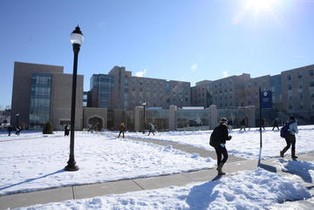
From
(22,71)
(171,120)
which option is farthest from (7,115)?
(171,120)

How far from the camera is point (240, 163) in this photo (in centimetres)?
977

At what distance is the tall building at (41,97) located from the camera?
68.1 m

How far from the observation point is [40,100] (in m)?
68.8

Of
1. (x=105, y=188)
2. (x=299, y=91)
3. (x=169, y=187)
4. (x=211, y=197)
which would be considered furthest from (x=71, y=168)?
(x=299, y=91)

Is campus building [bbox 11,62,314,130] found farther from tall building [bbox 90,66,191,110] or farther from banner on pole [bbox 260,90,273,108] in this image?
banner on pole [bbox 260,90,273,108]

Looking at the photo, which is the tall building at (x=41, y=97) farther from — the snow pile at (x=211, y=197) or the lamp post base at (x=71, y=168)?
the snow pile at (x=211, y=197)

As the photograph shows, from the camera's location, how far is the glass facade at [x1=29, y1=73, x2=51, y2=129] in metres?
68.1

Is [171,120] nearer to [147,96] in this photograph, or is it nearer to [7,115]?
[147,96]

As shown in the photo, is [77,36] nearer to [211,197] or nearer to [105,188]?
[105,188]

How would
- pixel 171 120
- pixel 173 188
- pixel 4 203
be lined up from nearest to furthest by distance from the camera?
pixel 4 203 < pixel 173 188 < pixel 171 120

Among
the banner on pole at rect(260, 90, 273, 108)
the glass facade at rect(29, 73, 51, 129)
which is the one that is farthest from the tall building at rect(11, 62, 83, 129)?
the banner on pole at rect(260, 90, 273, 108)

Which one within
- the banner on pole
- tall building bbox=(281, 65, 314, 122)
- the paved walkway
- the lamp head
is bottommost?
the paved walkway

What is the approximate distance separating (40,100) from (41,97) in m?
0.82

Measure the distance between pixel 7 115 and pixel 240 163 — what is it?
13875cm
